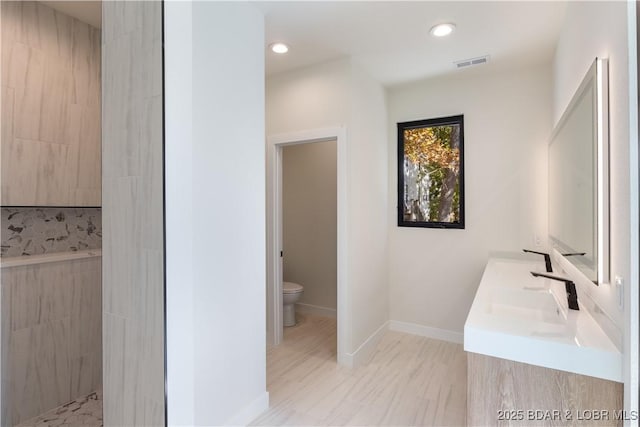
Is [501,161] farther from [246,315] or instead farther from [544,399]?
[246,315]

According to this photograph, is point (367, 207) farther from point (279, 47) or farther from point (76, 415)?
point (76, 415)

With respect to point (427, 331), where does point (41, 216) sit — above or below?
above

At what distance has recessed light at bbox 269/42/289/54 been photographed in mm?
2477

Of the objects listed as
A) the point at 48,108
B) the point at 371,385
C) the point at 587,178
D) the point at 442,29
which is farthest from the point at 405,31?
the point at 371,385

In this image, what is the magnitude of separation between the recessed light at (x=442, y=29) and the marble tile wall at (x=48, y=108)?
203cm

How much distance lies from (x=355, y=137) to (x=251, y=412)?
2.13 m

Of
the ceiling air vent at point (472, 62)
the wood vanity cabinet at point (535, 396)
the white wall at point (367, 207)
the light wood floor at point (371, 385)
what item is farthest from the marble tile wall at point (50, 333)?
the ceiling air vent at point (472, 62)

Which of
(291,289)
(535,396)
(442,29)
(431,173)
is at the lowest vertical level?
(291,289)

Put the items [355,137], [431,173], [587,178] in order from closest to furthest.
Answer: [587,178]
[355,137]
[431,173]

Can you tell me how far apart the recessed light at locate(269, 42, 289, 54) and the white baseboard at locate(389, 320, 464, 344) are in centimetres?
282

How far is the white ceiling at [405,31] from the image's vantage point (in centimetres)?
200

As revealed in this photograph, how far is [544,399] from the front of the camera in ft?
3.92

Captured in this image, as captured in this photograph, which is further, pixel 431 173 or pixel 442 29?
pixel 431 173

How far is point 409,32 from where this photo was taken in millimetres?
2301
